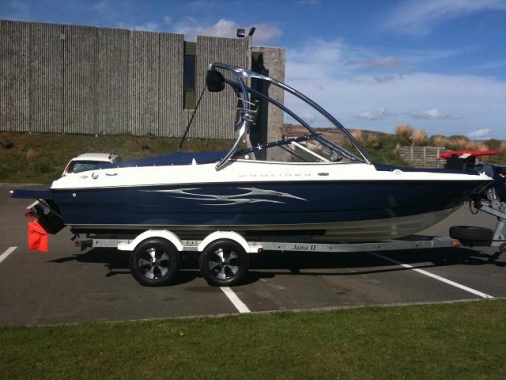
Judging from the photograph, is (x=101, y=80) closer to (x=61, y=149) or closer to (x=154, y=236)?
(x=61, y=149)

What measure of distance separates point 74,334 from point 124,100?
2305 cm

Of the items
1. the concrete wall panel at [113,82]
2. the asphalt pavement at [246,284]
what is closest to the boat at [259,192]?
the asphalt pavement at [246,284]

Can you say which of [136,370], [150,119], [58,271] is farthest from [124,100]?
[136,370]

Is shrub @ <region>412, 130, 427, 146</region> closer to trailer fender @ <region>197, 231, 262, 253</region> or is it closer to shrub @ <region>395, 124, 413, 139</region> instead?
shrub @ <region>395, 124, 413, 139</region>

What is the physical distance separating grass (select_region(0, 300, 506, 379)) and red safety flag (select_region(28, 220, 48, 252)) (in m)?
2.54

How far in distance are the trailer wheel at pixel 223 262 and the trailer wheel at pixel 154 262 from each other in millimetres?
383

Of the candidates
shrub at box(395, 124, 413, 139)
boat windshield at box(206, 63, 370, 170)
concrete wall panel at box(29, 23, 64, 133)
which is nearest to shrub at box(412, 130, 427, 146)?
shrub at box(395, 124, 413, 139)

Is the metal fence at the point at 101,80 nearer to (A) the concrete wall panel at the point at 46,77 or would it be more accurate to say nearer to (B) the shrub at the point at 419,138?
(A) the concrete wall panel at the point at 46,77

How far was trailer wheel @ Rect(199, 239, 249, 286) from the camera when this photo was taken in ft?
24.9

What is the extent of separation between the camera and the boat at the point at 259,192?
7.60m

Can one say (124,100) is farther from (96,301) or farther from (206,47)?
(96,301)

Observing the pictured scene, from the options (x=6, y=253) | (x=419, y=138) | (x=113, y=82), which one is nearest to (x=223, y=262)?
(x=6, y=253)

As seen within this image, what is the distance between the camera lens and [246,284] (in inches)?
307

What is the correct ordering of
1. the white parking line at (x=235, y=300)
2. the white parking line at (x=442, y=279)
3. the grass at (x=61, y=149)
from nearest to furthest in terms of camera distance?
the white parking line at (x=235, y=300) → the white parking line at (x=442, y=279) → the grass at (x=61, y=149)
